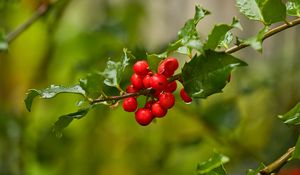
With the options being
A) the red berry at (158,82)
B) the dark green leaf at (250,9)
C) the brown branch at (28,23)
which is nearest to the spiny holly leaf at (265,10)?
the dark green leaf at (250,9)

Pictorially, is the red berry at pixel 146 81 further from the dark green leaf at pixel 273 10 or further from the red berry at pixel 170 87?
the dark green leaf at pixel 273 10

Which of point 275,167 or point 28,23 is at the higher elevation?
point 28,23

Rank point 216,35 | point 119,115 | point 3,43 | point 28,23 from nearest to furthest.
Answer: point 216,35 → point 3,43 → point 28,23 → point 119,115

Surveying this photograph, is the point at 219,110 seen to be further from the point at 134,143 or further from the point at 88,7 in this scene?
the point at 88,7

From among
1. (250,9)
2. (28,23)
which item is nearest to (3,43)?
(28,23)

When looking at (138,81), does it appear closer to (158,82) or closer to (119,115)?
(158,82)

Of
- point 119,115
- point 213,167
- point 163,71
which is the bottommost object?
point 119,115

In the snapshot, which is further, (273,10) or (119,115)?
(119,115)
